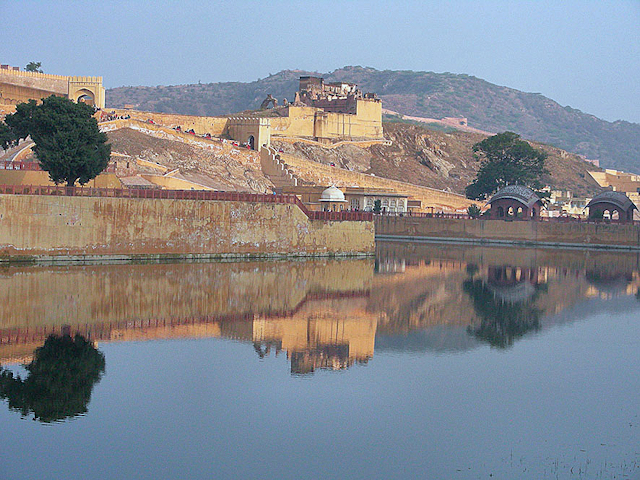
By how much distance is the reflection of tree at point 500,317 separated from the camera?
2984 cm

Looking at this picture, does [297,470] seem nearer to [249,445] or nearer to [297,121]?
[249,445]

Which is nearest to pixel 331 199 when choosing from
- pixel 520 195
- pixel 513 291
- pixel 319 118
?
pixel 513 291

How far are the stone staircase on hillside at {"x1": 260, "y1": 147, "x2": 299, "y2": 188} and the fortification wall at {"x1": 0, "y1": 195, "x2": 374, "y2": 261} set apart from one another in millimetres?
22420

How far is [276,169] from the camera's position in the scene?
73.6 metres

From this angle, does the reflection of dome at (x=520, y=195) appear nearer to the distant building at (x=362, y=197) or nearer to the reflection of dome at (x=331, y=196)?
the distant building at (x=362, y=197)

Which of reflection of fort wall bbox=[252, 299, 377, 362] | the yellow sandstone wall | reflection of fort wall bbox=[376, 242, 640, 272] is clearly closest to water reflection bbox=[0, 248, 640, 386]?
reflection of fort wall bbox=[252, 299, 377, 362]

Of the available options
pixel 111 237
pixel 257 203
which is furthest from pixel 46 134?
pixel 257 203

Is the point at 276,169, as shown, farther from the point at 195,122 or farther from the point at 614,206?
the point at 614,206

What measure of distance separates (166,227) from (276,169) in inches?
1253

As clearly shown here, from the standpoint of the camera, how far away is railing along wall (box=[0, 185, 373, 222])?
38.9 metres

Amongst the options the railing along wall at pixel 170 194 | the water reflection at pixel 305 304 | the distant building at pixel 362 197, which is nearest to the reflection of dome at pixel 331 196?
the railing along wall at pixel 170 194

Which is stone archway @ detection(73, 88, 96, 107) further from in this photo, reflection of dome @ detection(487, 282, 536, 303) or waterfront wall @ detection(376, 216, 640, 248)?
reflection of dome @ detection(487, 282, 536, 303)

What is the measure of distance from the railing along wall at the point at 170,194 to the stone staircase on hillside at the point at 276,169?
70.5 feet

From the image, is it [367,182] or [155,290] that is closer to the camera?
[155,290]
